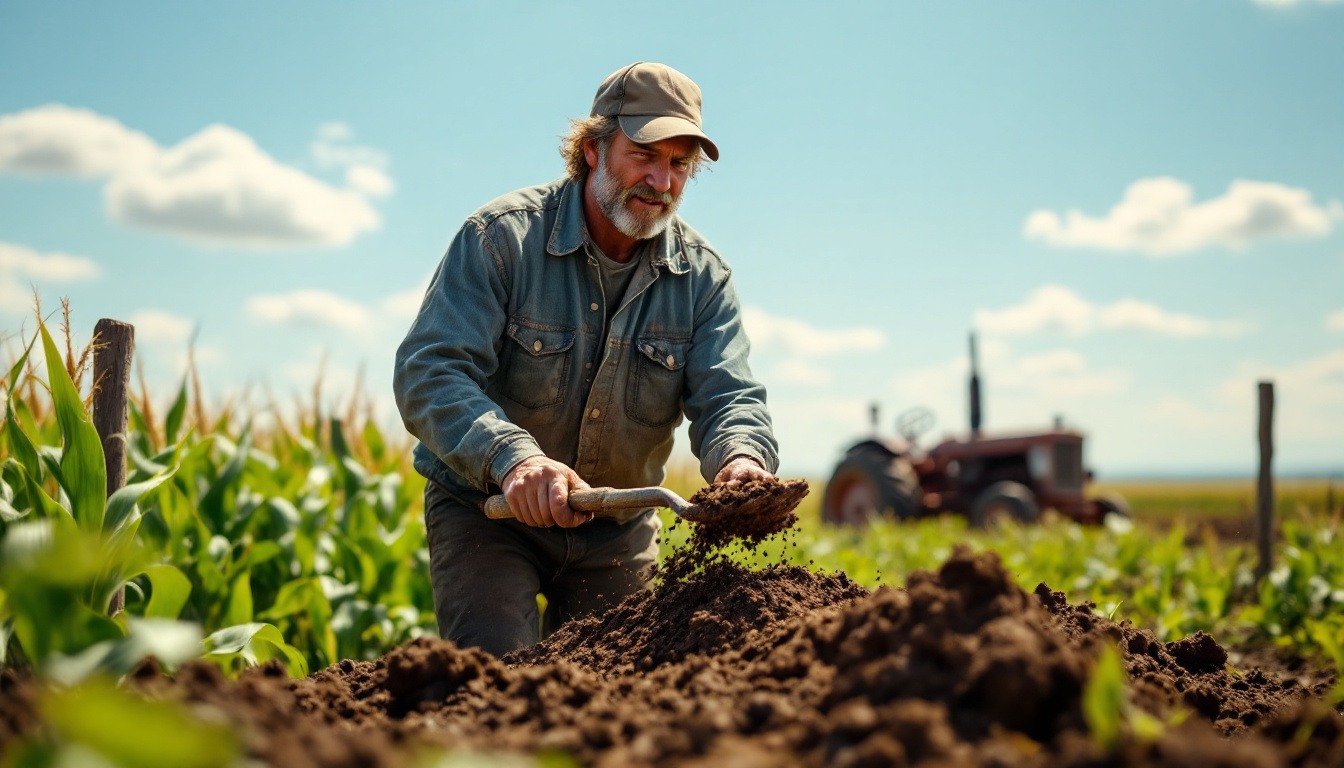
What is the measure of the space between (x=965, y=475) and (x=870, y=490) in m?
1.31

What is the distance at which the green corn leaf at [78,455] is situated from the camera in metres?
2.45

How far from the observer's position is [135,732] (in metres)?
0.96

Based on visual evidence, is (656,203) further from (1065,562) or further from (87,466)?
(1065,562)

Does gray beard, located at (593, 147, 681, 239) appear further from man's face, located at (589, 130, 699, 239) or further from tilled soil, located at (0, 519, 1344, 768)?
tilled soil, located at (0, 519, 1344, 768)

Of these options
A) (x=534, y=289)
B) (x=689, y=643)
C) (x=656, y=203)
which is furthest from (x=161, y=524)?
(x=689, y=643)

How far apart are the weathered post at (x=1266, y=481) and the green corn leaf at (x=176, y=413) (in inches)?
257

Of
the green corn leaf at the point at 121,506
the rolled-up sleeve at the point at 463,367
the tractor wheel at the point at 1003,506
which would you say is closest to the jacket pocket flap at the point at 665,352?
the rolled-up sleeve at the point at 463,367

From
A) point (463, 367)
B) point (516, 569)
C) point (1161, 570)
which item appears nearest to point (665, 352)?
point (463, 367)

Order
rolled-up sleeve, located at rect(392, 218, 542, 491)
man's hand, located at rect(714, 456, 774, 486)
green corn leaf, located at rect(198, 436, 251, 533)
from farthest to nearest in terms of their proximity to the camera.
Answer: green corn leaf, located at rect(198, 436, 251, 533), rolled-up sleeve, located at rect(392, 218, 542, 491), man's hand, located at rect(714, 456, 774, 486)

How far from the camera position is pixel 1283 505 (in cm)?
2314

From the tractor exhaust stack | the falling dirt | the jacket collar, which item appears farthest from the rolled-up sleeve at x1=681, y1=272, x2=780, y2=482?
the tractor exhaust stack

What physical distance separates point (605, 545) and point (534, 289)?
0.92 metres

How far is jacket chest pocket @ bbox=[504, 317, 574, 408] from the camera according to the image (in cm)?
324

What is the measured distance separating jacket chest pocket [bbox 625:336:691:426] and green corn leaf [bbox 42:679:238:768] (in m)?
2.44
